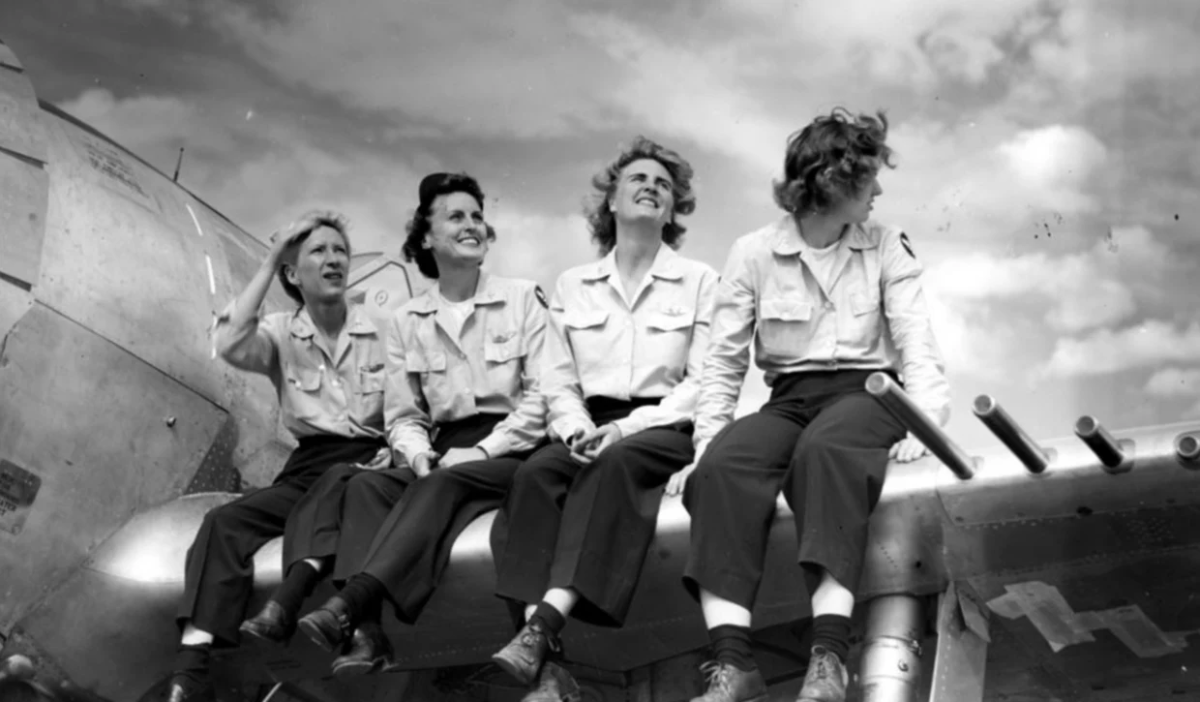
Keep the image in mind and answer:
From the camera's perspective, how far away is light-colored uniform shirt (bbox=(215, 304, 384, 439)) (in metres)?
5.46

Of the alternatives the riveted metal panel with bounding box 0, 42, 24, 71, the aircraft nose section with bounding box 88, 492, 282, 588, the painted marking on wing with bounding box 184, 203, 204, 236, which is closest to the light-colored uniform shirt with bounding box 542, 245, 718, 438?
the aircraft nose section with bounding box 88, 492, 282, 588

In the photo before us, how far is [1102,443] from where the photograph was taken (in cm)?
Result: 352

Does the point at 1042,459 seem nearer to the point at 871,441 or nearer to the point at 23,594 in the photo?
the point at 871,441

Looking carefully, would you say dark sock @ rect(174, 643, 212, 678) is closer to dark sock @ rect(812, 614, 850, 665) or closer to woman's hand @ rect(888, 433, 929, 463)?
dark sock @ rect(812, 614, 850, 665)

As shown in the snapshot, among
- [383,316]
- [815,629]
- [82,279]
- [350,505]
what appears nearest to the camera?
[815,629]

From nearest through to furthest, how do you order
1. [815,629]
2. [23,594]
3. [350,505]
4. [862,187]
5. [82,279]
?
[815,629] → [862,187] → [350,505] → [23,594] → [82,279]

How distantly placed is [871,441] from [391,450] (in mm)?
1870

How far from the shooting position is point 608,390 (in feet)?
15.8

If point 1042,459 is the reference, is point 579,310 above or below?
above

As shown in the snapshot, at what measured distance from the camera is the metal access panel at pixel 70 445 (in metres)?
5.19

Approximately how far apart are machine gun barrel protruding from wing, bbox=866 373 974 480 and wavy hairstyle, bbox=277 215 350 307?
277 centimetres

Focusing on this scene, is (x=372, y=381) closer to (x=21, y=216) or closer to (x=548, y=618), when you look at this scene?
(x=21, y=216)

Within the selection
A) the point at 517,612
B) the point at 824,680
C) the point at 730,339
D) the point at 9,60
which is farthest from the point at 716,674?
the point at 9,60

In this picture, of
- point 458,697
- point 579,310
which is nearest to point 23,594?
point 458,697
